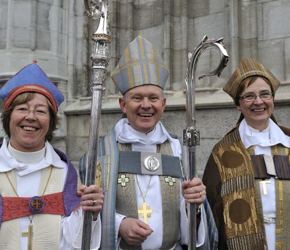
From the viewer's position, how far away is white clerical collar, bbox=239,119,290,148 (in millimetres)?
2703

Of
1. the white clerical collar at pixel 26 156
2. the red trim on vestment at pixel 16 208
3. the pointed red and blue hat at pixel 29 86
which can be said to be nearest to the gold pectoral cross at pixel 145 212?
the red trim on vestment at pixel 16 208

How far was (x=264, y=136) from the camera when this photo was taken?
2.73m

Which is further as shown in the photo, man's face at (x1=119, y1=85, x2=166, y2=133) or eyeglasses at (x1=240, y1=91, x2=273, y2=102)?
eyeglasses at (x1=240, y1=91, x2=273, y2=102)

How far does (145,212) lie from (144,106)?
0.65 meters

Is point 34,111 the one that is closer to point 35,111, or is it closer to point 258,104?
point 35,111

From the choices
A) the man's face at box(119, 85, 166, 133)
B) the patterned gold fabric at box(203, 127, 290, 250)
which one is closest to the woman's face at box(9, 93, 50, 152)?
the man's face at box(119, 85, 166, 133)

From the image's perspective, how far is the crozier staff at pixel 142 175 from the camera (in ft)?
7.66

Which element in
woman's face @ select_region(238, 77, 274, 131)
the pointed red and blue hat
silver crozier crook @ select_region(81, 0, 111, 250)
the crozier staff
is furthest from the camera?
woman's face @ select_region(238, 77, 274, 131)

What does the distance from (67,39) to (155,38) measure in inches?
60.9

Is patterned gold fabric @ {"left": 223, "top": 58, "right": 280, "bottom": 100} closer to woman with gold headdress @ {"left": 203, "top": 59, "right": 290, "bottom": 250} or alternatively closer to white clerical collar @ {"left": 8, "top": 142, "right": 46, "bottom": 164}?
woman with gold headdress @ {"left": 203, "top": 59, "right": 290, "bottom": 250}

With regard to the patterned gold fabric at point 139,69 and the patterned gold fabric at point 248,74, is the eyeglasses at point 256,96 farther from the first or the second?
the patterned gold fabric at point 139,69

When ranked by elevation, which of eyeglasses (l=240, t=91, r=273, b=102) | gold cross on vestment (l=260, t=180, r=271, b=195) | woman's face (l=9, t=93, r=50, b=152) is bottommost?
gold cross on vestment (l=260, t=180, r=271, b=195)

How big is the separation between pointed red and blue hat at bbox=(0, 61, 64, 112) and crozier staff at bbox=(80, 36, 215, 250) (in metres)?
0.49

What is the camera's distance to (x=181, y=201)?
8.23 feet
